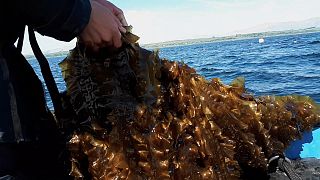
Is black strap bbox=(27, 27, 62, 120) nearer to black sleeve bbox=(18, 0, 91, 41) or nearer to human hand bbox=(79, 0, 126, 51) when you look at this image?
human hand bbox=(79, 0, 126, 51)

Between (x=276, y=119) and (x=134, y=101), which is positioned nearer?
(x=134, y=101)

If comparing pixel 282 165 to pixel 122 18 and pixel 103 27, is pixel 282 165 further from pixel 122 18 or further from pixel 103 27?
pixel 103 27

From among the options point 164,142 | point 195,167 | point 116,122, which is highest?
point 116,122

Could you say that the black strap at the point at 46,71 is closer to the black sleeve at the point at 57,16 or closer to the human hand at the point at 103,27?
the human hand at the point at 103,27

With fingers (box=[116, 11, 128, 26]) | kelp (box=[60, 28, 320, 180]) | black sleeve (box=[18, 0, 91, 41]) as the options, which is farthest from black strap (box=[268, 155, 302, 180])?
black sleeve (box=[18, 0, 91, 41])

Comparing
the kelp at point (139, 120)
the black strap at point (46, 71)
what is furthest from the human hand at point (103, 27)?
the black strap at point (46, 71)

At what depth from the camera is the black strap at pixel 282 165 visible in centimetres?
253

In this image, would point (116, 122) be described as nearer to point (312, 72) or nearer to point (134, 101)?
point (134, 101)

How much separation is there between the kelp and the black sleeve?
0.40m

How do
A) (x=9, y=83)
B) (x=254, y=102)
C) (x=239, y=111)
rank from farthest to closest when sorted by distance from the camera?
(x=254, y=102)
(x=239, y=111)
(x=9, y=83)

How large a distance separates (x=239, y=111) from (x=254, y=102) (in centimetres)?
22

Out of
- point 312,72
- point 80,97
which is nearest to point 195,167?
point 80,97

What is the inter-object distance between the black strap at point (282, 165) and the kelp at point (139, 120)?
0.49 m

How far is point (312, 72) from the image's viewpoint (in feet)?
41.7
